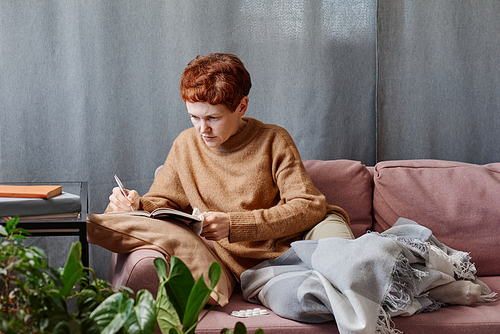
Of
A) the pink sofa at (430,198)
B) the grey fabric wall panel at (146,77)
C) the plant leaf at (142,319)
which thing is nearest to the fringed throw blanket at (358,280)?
the pink sofa at (430,198)

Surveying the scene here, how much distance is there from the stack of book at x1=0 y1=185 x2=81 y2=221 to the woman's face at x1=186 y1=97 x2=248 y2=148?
50 cm

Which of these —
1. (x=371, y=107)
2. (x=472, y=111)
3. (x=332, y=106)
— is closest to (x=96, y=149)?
(x=332, y=106)

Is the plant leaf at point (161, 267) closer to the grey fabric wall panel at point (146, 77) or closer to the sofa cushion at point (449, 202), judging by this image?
the sofa cushion at point (449, 202)

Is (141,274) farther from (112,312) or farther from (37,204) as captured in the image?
(112,312)

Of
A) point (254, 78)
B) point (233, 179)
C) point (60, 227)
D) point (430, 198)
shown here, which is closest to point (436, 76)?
point (430, 198)

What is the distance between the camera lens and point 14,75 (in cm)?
198

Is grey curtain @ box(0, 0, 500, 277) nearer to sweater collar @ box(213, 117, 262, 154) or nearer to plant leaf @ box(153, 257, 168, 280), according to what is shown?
sweater collar @ box(213, 117, 262, 154)

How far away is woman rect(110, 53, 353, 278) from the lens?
150 centimetres

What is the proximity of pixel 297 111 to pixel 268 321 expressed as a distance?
119 centimetres

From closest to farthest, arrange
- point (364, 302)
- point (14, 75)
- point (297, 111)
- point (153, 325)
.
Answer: point (153, 325) < point (364, 302) < point (14, 75) < point (297, 111)

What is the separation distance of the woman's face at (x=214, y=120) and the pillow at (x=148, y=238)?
372 mm

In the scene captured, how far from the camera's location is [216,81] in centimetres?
152

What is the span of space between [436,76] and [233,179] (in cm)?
125

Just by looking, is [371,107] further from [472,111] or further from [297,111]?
[472,111]
